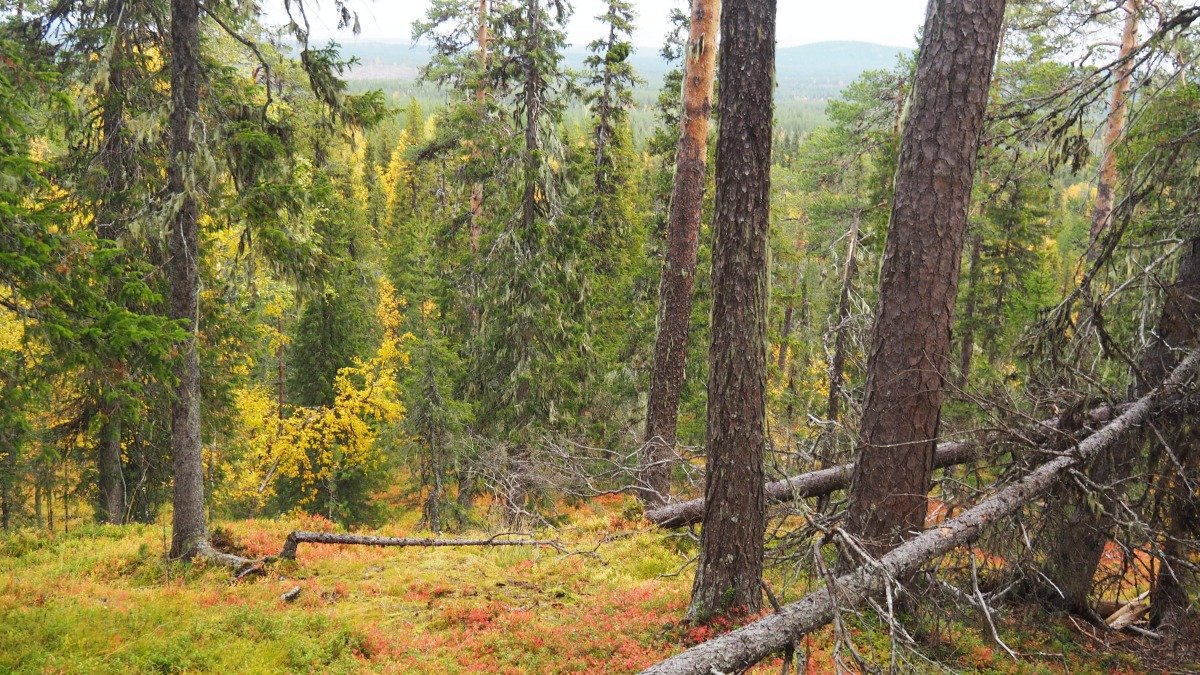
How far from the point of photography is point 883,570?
122 inches

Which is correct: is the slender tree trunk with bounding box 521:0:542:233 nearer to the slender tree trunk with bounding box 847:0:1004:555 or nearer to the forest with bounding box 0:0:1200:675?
the forest with bounding box 0:0:1200:675

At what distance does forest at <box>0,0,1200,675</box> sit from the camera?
4.81 m

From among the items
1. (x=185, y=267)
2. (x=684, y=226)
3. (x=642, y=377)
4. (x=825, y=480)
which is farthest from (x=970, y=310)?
(x=185, y=267)

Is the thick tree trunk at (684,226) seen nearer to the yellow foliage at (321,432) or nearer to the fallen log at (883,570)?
the fallen log at (883,570)

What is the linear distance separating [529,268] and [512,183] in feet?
7.35

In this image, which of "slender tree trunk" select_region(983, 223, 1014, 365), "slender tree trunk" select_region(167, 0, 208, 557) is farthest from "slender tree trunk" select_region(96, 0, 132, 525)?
"slender tree trunk" select_region(983, 223, 1014, 365)

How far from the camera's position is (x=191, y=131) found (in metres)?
8.65

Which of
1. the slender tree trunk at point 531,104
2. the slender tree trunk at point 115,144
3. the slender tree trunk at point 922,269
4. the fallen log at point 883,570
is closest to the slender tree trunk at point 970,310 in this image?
the slender tree trunk at point 531,104

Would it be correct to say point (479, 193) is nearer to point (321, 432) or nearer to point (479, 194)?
point (479, 194)

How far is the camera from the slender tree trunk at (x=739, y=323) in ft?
16.9

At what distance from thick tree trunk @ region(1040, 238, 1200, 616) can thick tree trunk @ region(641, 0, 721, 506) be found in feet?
16.3

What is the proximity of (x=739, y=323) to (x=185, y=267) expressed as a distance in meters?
8.27

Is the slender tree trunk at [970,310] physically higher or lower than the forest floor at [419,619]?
higher

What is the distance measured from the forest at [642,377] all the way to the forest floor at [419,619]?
0.18ft
